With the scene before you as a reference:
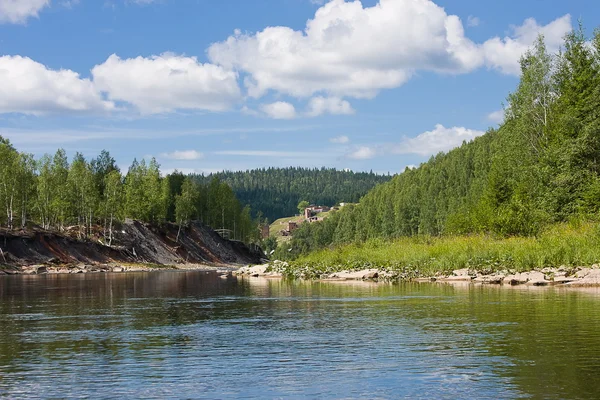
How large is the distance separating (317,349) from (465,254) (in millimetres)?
29544

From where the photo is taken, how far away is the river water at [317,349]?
13.9m

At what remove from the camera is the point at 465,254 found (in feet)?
152

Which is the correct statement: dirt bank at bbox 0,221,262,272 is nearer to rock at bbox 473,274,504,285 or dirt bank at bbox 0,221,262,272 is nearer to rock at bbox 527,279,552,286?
rock at bbox 473,274,504,285

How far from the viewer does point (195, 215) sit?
181 metres

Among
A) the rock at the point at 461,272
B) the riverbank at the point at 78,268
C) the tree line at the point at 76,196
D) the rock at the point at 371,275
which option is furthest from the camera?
the tree line at the point at 76,196

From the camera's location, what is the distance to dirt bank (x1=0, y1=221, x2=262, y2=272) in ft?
336

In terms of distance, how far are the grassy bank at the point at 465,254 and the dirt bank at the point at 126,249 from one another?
53.0 metres

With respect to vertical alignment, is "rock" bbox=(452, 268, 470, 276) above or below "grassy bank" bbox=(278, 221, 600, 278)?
below

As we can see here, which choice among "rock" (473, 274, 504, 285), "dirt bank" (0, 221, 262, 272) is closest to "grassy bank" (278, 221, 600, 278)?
"rock" (473, 274, 504, 285)

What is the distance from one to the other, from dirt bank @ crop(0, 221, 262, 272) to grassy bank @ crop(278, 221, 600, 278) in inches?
2086

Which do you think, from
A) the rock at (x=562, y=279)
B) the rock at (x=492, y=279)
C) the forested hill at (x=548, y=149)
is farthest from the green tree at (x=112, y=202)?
the rock at (x=562, y=279)

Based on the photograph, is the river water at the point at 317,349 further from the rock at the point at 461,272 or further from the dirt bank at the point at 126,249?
the dirt bank at the point at 126,249

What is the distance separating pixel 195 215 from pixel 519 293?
153 m

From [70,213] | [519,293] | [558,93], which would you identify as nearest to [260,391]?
[519,293]
